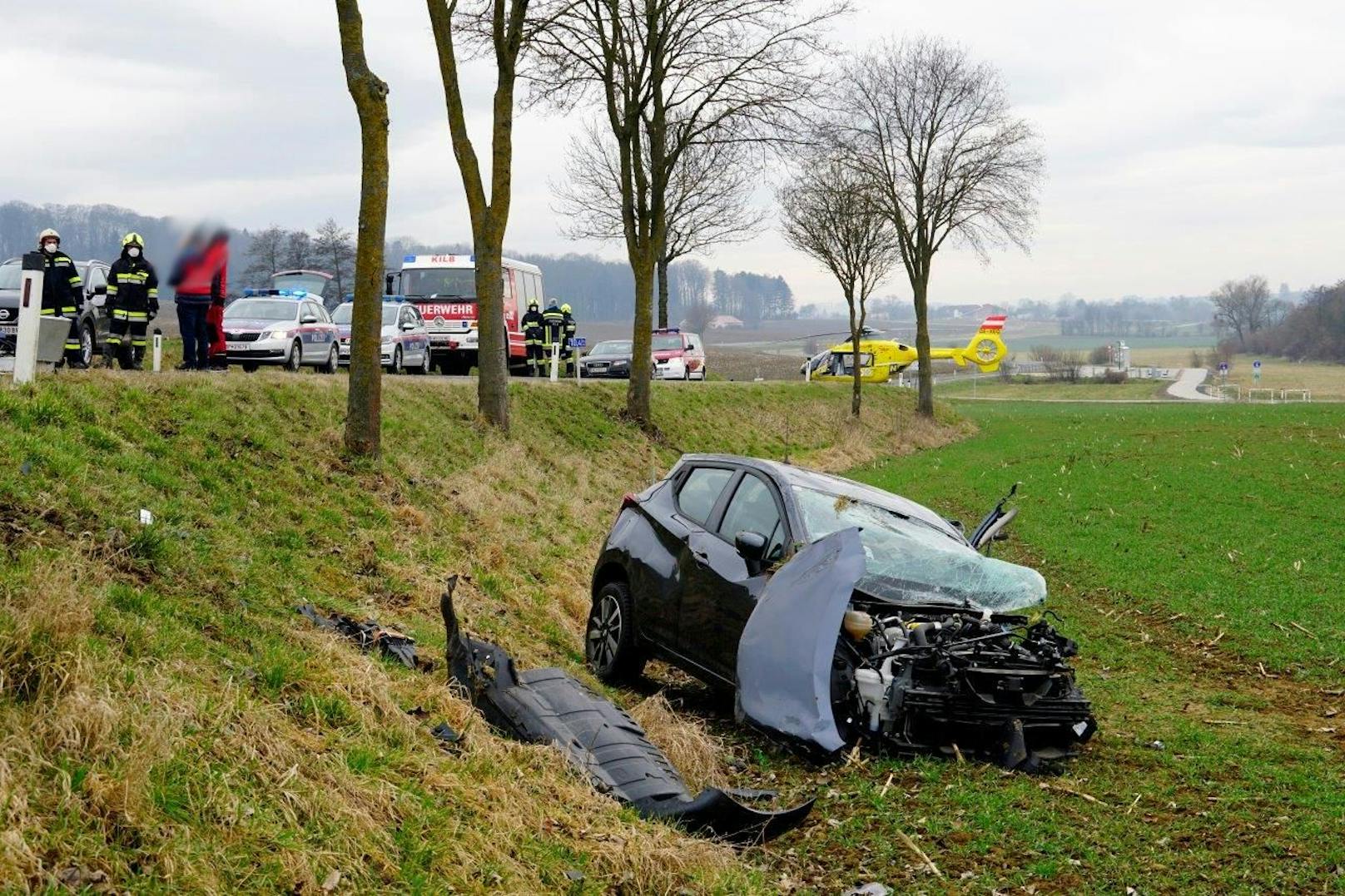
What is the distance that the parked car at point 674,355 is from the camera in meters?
43.7

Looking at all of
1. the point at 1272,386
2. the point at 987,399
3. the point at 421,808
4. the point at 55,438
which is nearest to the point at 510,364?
the point at 55,438

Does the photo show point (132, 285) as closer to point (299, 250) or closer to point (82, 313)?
point (82, 313)

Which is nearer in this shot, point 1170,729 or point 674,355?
point 1170,729

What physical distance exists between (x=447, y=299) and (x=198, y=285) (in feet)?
42.7

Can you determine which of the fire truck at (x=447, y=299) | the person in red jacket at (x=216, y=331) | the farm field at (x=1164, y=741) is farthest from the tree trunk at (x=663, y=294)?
the person in red jacket at (x=216, y=331)

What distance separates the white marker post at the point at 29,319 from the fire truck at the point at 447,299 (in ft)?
58.4

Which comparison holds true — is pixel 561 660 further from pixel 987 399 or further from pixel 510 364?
pixel 987 399

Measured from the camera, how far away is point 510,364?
1273 inches

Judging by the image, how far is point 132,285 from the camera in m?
16.6

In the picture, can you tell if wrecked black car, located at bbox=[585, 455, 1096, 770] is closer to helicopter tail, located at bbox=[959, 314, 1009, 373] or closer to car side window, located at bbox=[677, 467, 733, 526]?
car side window, located at bbox=[677, 467, 733, 526]

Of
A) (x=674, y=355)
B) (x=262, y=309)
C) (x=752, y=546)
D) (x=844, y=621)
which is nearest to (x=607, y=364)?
(x=674, y=355)

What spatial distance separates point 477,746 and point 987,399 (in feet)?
245

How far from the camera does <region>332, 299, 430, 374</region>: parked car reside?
26188mm

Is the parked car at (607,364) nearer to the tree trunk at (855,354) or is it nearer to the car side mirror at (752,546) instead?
the tree trunk at (855,354)
